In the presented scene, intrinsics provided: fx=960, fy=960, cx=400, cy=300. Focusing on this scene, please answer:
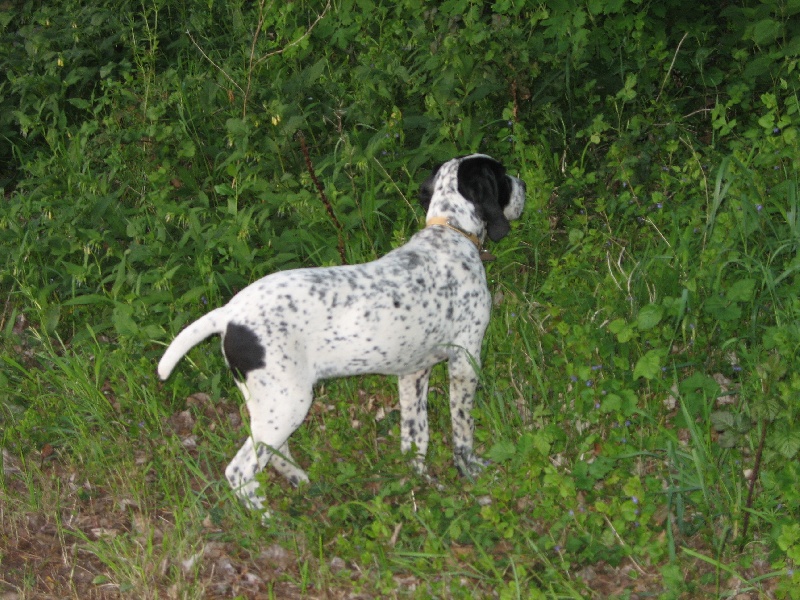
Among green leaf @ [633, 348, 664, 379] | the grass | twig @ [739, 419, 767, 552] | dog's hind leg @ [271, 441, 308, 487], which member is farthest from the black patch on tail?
twig @ [739, 419, 767, 552]

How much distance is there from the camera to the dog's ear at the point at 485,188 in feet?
15.5

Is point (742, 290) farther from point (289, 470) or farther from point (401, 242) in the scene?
point (289, 470)

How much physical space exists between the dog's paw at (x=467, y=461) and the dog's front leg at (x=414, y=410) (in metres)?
0.17

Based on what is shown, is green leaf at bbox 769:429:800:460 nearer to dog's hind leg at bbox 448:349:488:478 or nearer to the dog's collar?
dog's hind leg at bbox 448:349:488:478

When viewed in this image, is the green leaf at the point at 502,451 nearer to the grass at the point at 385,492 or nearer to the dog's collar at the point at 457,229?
the grass at the point at 385,492

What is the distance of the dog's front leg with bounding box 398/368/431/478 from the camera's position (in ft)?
15.5

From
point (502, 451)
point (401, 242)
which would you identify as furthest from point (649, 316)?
point (401, 242)

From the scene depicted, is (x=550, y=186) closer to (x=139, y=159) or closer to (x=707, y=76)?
(x=707, y=76)

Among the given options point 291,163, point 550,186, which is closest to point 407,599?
point 550,186

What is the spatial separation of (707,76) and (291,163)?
287 cm

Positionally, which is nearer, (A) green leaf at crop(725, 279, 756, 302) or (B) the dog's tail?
(B) the dog's tail

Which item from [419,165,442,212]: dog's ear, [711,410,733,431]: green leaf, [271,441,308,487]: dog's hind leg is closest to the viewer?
[711,410,733,431]: green leaf

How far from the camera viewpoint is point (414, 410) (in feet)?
15.5

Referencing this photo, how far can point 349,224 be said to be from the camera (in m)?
5.56
